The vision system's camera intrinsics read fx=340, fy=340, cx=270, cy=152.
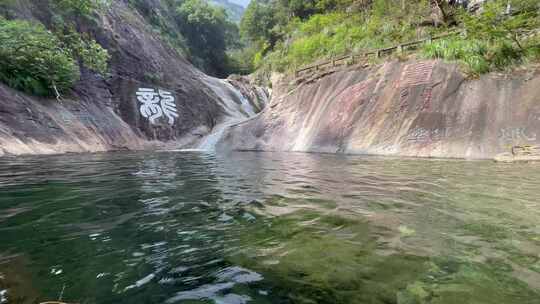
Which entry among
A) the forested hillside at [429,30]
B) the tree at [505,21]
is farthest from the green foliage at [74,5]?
the tree at [505,21]

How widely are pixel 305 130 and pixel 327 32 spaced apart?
10.3 metres

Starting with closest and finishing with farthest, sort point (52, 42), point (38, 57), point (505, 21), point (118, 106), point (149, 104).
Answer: point (505, 21) → point (38, 57) → point (52, 42) → point (118, 106) → point (149, 104)

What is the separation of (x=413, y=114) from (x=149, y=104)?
1754 centimetres

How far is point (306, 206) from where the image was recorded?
4270 mm

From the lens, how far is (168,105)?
24422 millimetres

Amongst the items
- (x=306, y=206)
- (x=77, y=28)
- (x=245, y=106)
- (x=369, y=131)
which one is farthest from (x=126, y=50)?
(x=306, y=206)

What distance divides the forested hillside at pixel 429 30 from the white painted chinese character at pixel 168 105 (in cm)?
854

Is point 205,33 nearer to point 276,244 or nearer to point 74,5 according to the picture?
point 74,5

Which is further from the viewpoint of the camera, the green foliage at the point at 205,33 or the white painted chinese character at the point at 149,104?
the green foliage at the point at 205,33

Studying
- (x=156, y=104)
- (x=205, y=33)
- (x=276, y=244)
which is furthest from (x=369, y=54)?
(x=205, y=33)

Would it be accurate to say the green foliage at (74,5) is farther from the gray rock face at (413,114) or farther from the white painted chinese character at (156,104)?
the gray rock face at (413,114)

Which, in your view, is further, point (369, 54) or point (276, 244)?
point (369, 54)

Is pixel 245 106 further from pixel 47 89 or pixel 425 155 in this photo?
pixel 425 155

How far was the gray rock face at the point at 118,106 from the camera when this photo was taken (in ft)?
46.6
